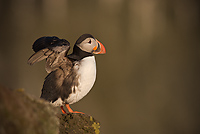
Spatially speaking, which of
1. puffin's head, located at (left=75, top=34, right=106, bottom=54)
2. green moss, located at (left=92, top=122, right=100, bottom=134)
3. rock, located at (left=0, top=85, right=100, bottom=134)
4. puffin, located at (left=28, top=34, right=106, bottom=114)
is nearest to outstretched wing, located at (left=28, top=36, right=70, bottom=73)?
puffin, located at (left=28, top=34, right=106, bottom=114)

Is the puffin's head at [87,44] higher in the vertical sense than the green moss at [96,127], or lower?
higher

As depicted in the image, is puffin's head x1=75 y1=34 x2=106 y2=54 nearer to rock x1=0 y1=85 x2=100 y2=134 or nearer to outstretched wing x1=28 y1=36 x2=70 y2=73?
outstretched wing x1=28 y1=36 x2=70 y2=73

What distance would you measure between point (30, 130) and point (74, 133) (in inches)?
42.9

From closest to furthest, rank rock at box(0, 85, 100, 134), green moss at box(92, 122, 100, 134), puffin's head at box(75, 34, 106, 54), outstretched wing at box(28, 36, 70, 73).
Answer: rock at box(0, 85, 100, 134), green moss at box(92, 122, 100, 134), outstretched wing at box(28, 36, 70, 73), puffin's head at box(75, 34, 106, 54)

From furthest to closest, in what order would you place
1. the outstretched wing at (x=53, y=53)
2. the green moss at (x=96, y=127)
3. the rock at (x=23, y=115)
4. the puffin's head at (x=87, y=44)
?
1. the puffin's head at (x=87, y=44)
2. the outstretched wing at (x=53, y=53)
3. the green moss at (x=96, y=127)
4. the rock at (x=23, y=115)

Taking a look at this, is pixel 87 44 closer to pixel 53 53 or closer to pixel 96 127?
pixel 53 53

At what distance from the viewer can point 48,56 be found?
98.2 inches

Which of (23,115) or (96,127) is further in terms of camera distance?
(96,127)

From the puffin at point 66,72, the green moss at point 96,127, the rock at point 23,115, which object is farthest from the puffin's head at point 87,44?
the rock at point 23,115

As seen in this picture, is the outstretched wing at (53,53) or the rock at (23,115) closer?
the rock at (23,115)

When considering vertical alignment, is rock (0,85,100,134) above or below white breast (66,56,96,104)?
above

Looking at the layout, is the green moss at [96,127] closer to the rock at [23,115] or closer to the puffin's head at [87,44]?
the puffin's head at [87,44]

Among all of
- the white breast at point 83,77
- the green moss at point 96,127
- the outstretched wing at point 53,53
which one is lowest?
the green moss at point 96,127

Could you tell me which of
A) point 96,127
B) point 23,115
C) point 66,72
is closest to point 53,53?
point 66,72
